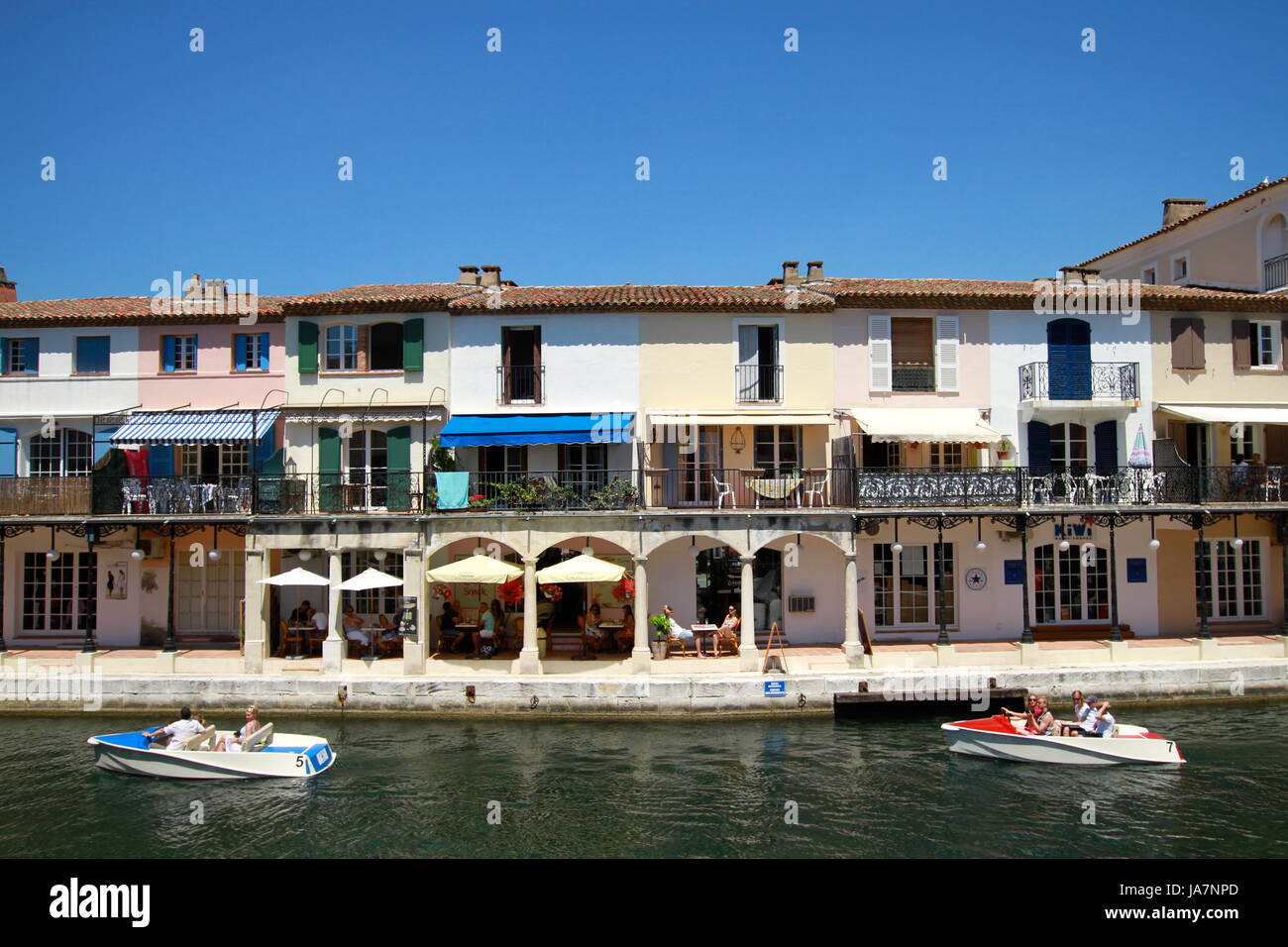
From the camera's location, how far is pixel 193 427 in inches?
952

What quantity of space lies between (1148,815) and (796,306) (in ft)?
47.1

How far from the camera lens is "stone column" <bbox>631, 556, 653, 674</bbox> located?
72.3 feet

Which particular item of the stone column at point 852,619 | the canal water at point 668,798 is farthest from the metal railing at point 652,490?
the canal water at point 668,798

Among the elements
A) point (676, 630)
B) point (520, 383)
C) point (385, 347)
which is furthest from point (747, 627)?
point (385, 347)

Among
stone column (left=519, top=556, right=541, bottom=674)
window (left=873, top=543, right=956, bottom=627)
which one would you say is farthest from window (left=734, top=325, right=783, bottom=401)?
stone column (left=519, top=556, right=541, bottom=674)

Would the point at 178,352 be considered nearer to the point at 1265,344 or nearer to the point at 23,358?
the point at 23,358

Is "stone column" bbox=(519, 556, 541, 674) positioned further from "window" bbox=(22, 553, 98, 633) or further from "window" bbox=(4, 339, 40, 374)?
"window" bbox=(4, 339, 40, 374)

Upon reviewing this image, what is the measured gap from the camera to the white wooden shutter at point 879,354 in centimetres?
2509

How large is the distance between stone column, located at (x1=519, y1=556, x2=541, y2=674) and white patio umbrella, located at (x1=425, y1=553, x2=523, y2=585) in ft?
1.02

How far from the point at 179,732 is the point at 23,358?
47.5 feet

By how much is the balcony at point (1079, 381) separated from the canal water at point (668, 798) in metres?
8.82

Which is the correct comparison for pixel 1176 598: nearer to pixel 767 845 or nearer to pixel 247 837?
pixel 767 845

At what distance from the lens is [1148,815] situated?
15266 mm

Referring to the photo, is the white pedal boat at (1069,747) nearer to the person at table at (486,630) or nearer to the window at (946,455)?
the window at (946,455)
